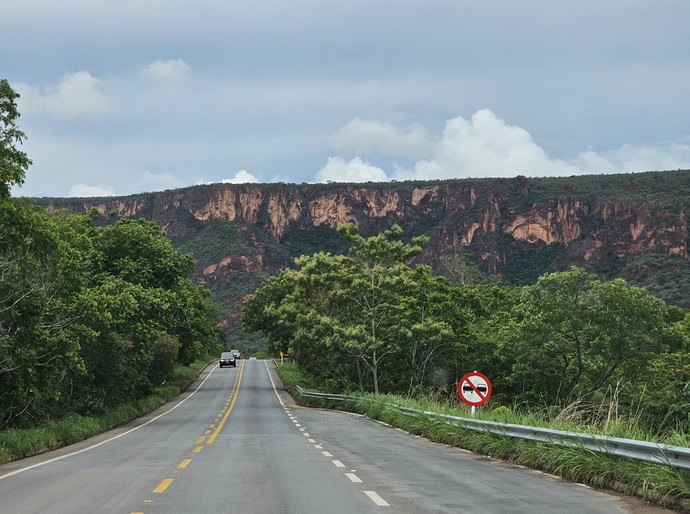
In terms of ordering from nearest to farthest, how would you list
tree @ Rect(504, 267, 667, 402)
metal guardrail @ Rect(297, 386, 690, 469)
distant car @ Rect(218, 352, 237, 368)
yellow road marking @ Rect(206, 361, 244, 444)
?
metal guardrail @ Rect(297, 386, 690, 469) < yellow road marking @ Rect(206, 361, 244, 444) < tree @ Rect(504, 267, 667, 402) < distant car @ Rect(218, 352, 237, 368)

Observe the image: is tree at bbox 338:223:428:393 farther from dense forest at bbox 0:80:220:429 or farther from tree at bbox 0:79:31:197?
tree at bbox 0:79:31:197

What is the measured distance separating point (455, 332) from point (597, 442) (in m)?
40.0

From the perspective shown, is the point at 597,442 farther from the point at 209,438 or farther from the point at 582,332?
the point at 582,332

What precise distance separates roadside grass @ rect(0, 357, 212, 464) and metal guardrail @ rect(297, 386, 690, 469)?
A: 10619mm

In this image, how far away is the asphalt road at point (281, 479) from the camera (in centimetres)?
917

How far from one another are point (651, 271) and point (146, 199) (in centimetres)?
12136

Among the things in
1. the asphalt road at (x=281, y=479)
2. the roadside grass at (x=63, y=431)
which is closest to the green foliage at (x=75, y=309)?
the roadside grass at (x=63, y=431)

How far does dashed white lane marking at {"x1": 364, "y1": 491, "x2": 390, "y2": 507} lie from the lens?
9164mm

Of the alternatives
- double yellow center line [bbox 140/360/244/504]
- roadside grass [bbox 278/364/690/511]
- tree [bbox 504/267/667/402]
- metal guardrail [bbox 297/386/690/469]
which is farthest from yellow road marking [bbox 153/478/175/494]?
tree [bbox 504/267/667/402]

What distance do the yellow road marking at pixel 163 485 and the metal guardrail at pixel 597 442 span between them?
6.39 m

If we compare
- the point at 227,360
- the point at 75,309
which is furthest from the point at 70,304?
the point at 227,360

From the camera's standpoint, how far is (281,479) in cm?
1179

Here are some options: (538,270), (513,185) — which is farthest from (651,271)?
(513,185)

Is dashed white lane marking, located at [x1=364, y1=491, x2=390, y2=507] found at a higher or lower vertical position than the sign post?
lower
